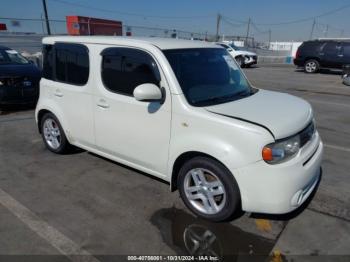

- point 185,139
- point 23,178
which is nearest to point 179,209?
point 185,139

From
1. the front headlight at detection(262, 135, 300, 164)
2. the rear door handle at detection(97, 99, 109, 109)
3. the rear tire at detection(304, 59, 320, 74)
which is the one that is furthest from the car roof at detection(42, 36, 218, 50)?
the rear tire at detection(304, 59, 320, 74)

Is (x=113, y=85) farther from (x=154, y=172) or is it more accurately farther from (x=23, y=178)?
(x=23, y=178)

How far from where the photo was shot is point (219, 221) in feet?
10.3

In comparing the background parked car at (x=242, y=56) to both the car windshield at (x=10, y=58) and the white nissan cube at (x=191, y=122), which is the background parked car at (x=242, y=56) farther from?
the white nissan cube at (x=191, y=122)

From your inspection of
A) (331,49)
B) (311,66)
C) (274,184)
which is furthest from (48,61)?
(311,66)

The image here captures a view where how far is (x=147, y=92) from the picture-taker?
3082mm

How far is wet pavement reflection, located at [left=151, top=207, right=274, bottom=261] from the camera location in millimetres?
2727

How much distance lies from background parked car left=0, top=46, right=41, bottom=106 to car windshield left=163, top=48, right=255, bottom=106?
581cm

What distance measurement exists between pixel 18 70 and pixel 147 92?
6214mm

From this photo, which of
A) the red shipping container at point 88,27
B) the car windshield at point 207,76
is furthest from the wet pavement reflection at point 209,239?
the red shipping container at point 88,27

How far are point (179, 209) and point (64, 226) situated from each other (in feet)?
4.02

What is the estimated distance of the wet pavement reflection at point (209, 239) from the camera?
2727 mm

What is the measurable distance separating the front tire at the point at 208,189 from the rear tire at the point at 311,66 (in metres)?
17.7

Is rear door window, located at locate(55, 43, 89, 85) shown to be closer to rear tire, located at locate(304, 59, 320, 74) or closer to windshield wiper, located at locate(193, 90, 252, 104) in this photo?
windshield wiper, located at locate(193, 90, 252, 104)
